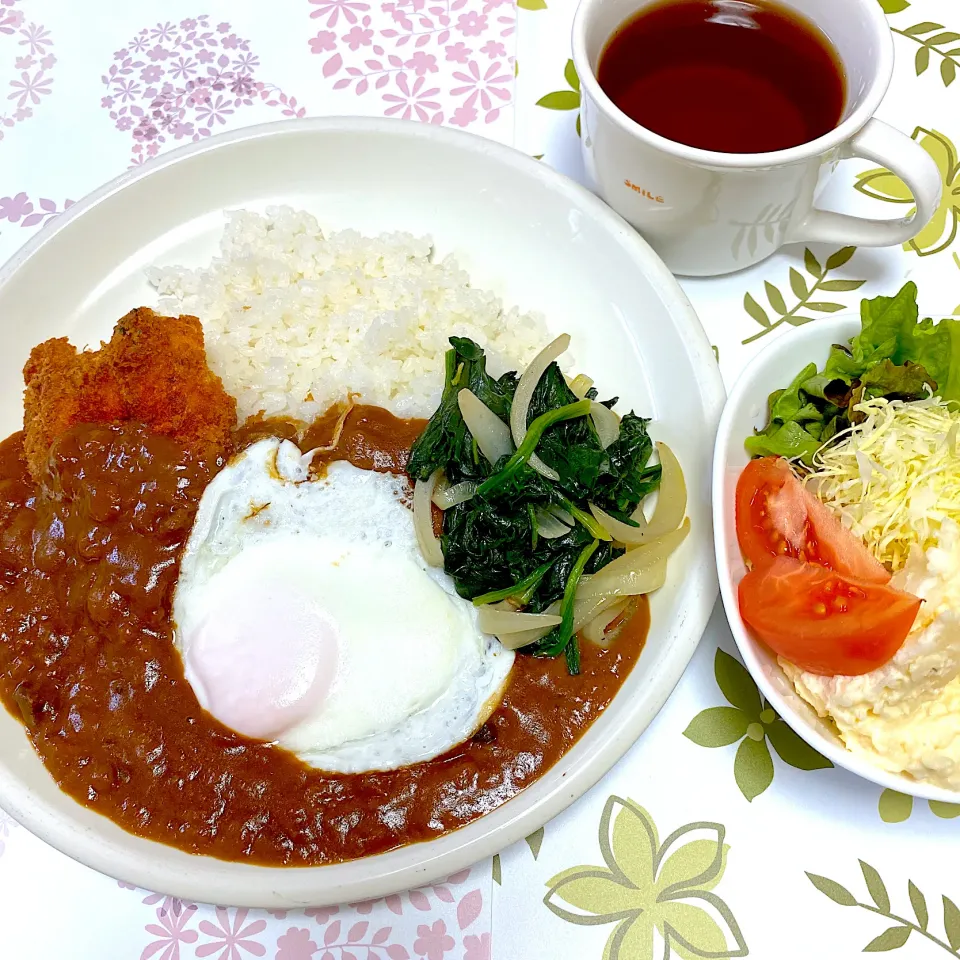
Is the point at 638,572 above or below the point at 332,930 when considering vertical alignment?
above

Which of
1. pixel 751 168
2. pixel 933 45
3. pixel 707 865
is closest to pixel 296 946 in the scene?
pixel 707 865

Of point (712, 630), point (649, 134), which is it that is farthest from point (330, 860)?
point (649, 134)

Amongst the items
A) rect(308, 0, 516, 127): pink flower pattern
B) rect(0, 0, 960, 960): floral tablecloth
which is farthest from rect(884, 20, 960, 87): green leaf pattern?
rect(308, 0, 516, 127): pink flower pattern

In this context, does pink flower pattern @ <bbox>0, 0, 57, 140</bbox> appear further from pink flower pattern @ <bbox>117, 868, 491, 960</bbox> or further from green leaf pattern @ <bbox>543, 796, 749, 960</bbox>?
green leaf pattern @ <bbox>543, 796, 749, 960</bbox>

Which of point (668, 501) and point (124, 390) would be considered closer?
point (668, 501)

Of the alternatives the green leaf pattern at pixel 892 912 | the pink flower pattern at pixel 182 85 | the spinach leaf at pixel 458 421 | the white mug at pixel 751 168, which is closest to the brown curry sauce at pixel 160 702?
the spinach leaf at pixel 458 421

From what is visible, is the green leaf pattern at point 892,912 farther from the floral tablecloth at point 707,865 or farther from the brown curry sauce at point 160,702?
the brown curry sauce at point 160,702

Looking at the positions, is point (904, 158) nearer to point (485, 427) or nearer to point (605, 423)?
point (605, 423)

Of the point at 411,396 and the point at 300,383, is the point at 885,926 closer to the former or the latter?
the point at 411,396
